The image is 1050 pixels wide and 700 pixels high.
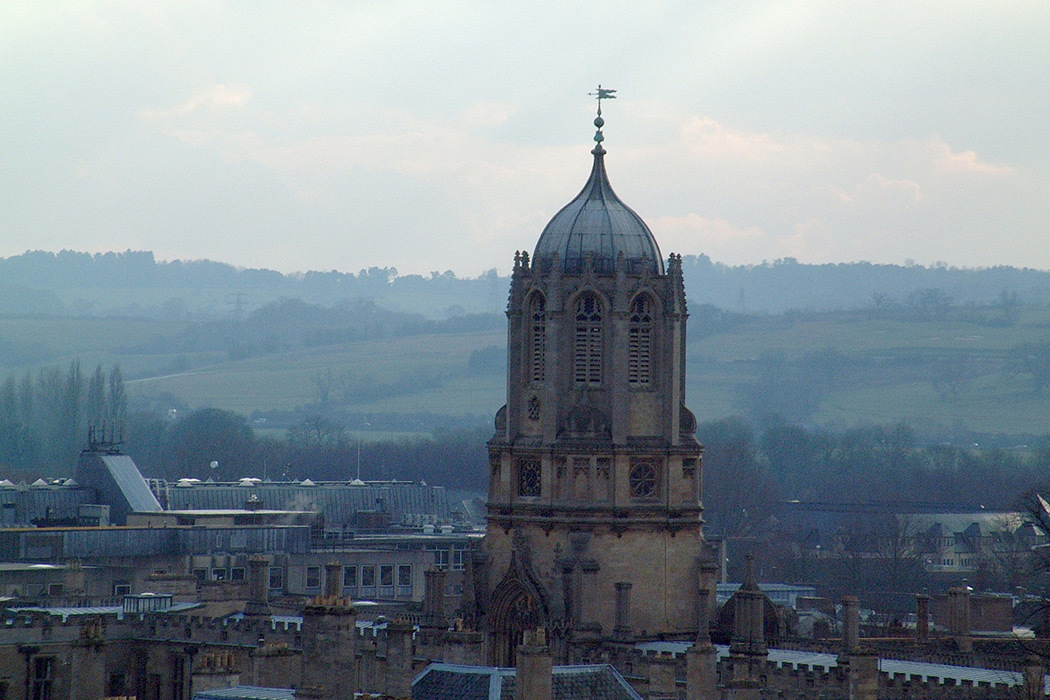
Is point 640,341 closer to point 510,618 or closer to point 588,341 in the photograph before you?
point 588,341

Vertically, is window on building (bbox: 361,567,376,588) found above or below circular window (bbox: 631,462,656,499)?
below

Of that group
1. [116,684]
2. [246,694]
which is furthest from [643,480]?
[246,694]

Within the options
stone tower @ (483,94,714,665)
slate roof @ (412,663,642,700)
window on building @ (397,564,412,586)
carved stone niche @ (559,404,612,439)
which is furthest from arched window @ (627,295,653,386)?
window on building @ (397,564,412,586)

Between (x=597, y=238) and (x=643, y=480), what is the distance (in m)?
9.18

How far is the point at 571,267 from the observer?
8950cm

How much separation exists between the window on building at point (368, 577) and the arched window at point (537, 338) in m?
56.2

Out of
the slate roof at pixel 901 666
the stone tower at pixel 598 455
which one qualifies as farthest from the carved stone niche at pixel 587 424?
the slate roof at pixel 901 666

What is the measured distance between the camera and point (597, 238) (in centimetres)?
8975

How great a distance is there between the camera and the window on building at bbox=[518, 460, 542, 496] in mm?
89062

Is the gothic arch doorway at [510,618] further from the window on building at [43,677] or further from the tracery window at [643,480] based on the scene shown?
the window on building at [43,677]

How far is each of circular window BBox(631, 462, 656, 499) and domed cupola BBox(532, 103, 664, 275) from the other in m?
7.23

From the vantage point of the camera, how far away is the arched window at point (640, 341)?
88.8 metres

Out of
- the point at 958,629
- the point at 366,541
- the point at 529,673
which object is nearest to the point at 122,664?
the point at 958,629

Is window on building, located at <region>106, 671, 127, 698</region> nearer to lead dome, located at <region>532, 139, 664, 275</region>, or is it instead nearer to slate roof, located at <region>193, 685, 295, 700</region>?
lead dome, located at <region>532, 139, 664, 275</region>
